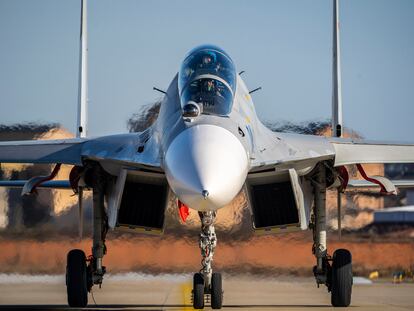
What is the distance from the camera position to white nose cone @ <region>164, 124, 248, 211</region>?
1120 centimetres

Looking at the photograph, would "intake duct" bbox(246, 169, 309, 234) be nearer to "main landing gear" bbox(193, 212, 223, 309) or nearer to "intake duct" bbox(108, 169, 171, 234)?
"main landing gear" bbox(193, 212, 223, 309)

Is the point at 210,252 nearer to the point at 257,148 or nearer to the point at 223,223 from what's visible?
the point at 257,148

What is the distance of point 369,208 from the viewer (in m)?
19.9

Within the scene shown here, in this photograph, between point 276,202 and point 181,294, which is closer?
point 276,202

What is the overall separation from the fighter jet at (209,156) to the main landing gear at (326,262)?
0.04 feet

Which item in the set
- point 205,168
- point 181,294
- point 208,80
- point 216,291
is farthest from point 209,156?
point 181,294

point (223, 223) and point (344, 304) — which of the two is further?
point (223, 223)

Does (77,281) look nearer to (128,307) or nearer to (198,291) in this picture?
(128,307)

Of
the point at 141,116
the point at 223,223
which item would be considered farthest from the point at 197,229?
the point at 141,116

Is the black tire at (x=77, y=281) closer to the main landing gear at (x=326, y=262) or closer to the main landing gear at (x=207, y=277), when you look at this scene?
the main landing gear at (x=207, y=277)

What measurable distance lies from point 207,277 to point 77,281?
6.33 feet

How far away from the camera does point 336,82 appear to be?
17.4m

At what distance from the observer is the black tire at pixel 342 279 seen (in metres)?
14.9

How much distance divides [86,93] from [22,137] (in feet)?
6.59
